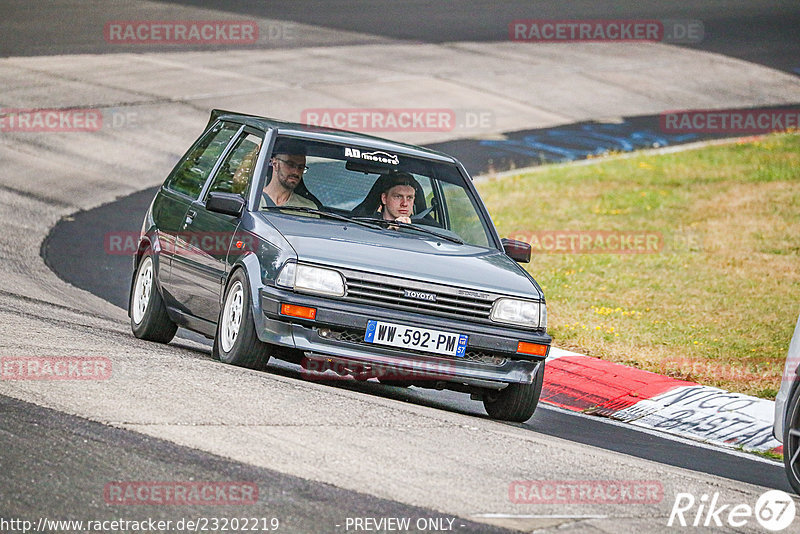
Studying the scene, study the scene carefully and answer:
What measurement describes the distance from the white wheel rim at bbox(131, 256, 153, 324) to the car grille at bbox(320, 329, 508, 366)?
2.42 metres

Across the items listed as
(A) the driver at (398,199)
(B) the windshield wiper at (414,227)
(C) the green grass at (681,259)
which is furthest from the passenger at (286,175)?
(C) the green grass at (681,259)

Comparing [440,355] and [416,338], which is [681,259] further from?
[416,338]

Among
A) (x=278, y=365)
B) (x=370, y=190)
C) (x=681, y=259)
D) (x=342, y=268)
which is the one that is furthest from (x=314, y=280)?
(x=681, y=259)

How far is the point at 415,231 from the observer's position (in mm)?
8961

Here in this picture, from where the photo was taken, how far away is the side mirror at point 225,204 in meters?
8.56

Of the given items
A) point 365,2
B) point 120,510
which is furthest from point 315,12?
point 120,510

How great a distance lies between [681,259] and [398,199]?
757 cm

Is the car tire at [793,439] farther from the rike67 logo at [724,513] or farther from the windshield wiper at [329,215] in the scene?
the windshield wiper at [329,215]

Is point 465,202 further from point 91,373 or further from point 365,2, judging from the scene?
point 365,2

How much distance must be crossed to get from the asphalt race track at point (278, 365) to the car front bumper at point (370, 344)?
0.23 m

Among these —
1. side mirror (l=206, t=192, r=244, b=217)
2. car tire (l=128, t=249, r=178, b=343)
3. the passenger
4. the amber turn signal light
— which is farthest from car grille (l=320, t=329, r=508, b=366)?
car tire (l=128, t=249, r=178, b=343)

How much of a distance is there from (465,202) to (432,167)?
1.21 ft

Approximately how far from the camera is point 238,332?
8.17 m

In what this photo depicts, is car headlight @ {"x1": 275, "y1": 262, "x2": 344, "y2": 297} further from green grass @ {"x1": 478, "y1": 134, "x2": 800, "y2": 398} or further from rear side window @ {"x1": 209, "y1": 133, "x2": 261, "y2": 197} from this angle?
green grass @ {"x1": 478, "y1": 134, "x2": 800, "y2": 398}
